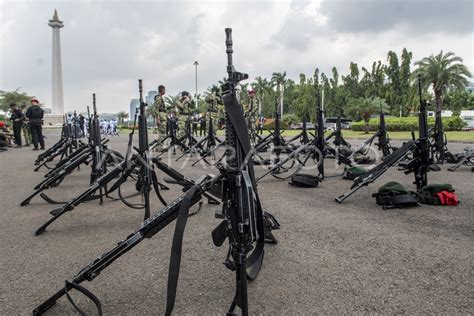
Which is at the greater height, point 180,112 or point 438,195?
point 180,112

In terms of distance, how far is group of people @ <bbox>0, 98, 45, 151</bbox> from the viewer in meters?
15.0

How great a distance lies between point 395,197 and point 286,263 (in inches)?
91.7

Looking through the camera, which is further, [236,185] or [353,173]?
[353,173]

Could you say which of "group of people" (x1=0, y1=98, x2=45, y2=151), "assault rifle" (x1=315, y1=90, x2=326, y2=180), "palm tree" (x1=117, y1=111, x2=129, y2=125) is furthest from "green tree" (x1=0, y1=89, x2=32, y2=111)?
"assault rifle" (x1=315, y1=90, x2=326, y2=180)

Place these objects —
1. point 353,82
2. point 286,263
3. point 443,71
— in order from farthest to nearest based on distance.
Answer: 1. point 353,82
2. point 443,71
3. point 286,263

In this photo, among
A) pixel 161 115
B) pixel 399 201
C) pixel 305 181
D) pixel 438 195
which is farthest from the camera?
pixel 161 115

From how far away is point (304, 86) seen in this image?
6425 cm

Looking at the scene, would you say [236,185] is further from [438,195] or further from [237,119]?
[438,195]

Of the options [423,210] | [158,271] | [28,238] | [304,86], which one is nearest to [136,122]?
[28,238]

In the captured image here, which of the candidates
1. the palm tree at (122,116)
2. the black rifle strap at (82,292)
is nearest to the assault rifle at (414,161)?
the black rifle strap at (82,292)

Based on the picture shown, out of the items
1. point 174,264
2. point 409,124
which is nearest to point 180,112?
point 174,264

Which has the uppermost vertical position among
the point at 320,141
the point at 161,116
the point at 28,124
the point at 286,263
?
the point at 28,124

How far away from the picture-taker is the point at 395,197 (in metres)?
4.69

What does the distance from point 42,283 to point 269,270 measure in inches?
67.7
